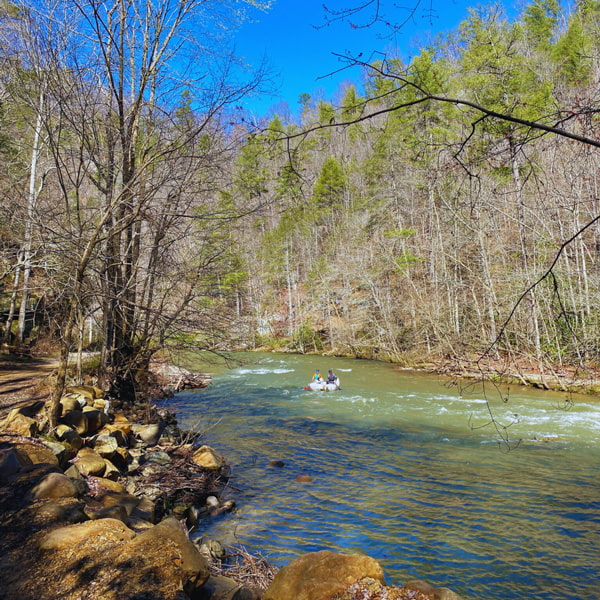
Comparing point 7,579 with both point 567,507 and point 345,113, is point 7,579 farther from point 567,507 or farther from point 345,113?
point 567,507

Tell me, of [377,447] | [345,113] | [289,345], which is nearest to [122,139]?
[345,113]

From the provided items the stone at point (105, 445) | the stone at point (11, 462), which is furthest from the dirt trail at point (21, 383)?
the stone at point (11, 462)

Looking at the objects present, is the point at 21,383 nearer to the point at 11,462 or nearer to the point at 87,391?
the point at 87,391

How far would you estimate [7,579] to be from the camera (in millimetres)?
2980

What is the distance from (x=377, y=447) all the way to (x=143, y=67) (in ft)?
30.8

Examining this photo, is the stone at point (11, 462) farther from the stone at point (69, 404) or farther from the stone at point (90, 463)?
the stone at point (69, 404)

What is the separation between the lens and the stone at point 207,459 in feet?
25.1

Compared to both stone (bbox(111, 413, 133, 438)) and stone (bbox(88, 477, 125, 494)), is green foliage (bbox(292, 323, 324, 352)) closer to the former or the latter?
stone (bbox(111, 413, 133, 438))

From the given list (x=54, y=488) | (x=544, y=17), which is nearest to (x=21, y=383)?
(x=54, y=488)

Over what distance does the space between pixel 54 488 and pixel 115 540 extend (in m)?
1.15

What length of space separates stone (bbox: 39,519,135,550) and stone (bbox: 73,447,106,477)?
7.31 feet

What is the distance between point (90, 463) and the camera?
5.76 meters

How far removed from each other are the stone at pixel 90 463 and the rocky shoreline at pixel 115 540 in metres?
0.01

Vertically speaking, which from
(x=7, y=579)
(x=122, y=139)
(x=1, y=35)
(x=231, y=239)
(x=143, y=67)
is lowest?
(x=7, y=579)
